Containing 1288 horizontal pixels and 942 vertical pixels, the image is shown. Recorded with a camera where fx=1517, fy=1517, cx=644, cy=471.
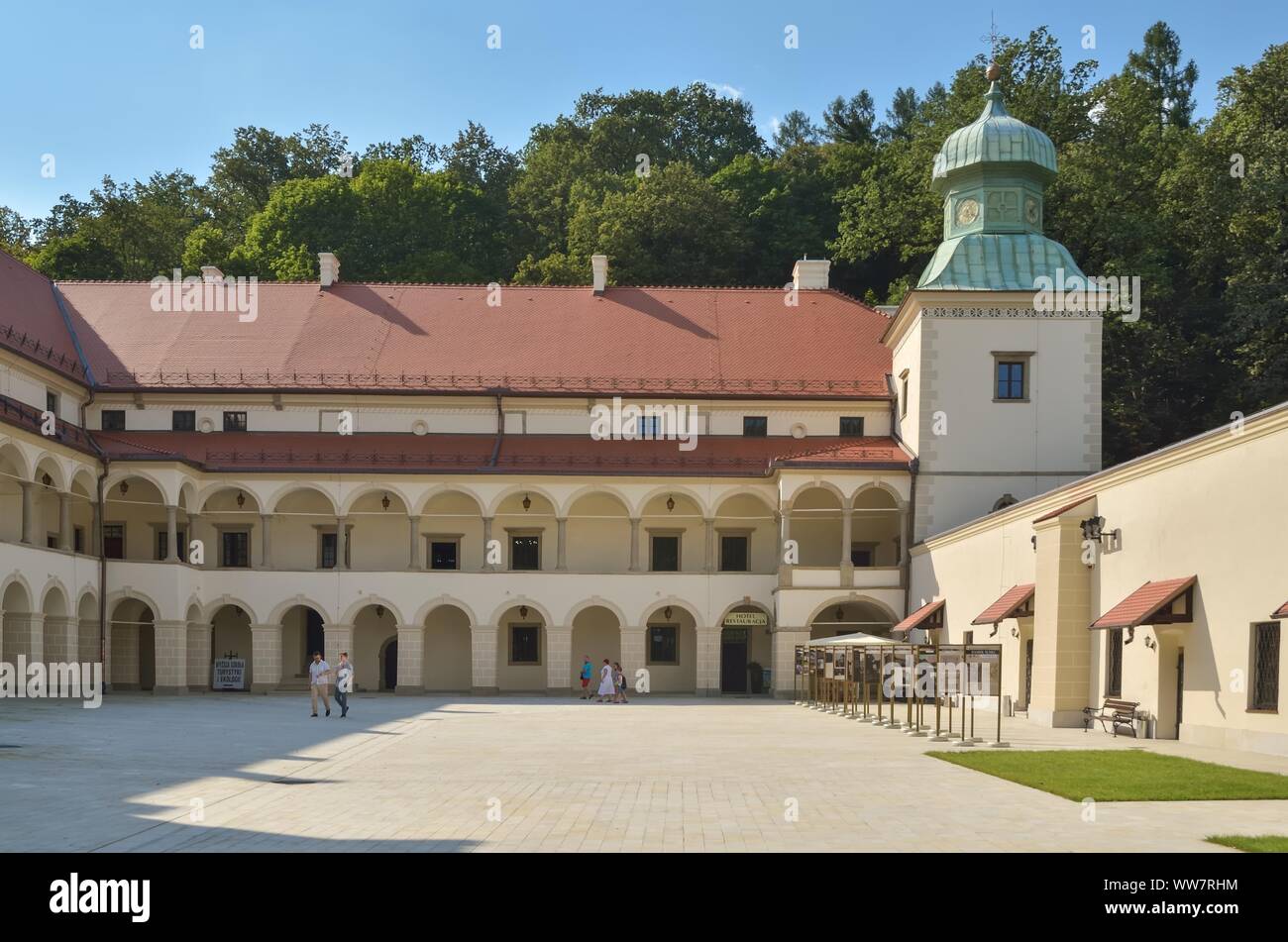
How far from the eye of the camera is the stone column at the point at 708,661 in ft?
159

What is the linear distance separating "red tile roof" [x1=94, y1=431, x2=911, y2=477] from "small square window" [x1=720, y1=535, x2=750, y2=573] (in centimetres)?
283

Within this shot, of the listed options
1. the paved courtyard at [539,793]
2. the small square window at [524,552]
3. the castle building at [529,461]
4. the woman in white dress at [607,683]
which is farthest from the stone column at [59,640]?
the woman in white dress at [607,683]

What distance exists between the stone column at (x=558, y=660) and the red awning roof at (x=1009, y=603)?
671 inches

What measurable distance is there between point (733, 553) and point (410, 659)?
11351 millimetres

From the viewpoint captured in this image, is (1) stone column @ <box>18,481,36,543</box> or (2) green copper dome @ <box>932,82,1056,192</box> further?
(2) green copper dome @ <box>932,82,1056,192</box>

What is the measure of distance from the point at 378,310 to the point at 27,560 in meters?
18.6

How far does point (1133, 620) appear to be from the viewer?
25.9m

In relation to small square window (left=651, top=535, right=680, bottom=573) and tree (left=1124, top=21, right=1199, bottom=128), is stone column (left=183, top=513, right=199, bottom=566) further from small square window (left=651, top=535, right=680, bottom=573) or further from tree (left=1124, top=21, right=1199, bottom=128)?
tree (left=1124, top=21, right=1199, bottom=128)

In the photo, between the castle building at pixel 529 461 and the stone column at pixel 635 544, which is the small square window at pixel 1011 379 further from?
the stone column at pixel 635 544

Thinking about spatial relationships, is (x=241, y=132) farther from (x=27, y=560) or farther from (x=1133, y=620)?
(x=1133, y=620)

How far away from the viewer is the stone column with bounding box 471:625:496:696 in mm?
48156

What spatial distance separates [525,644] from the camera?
168 feet

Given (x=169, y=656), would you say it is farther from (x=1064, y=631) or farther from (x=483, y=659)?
(x=1064, y=631)

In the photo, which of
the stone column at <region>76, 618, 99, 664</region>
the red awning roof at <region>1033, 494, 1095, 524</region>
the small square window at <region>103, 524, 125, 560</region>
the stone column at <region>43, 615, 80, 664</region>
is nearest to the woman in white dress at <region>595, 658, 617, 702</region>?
the stone column at <region>43, 615, 80, 664</region>
